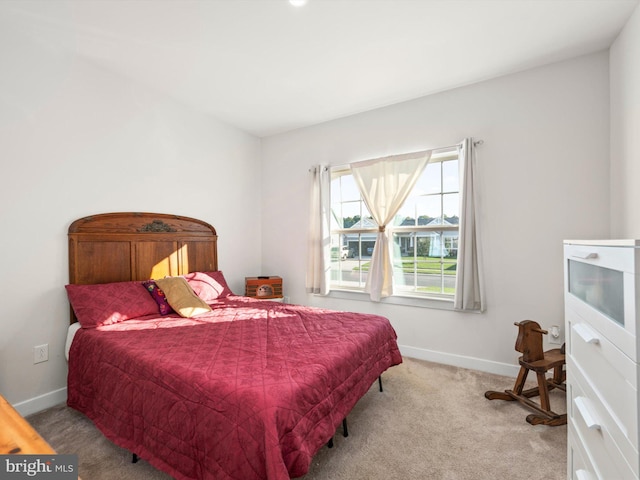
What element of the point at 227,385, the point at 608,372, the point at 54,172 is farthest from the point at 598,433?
the point at 54,172

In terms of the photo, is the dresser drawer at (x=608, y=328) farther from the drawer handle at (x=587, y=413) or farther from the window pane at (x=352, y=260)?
the window pane at (x=352, y=260)

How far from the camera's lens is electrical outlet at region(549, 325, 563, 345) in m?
2.54

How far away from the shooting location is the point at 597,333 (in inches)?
42.1

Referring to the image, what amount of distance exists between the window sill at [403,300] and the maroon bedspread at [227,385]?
884 mm

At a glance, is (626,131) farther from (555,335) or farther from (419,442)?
(419,442)

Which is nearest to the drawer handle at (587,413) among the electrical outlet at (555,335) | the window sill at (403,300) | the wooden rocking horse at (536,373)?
the wooden rocking horse at (536,373)

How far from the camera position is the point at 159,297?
262 centimetres

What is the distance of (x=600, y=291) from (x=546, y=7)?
6.50 feet

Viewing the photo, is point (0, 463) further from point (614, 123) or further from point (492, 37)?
point (614, 123)

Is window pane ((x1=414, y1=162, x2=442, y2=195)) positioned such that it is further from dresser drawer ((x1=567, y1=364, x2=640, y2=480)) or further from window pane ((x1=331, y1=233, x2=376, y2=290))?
dresser drawer ((x1=567, y1=364, x2=640, y2=480))

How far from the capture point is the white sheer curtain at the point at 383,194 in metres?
3.19

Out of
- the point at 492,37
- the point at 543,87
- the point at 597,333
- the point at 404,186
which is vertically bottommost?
the point at 597,333

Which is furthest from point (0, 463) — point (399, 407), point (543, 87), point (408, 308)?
point (543, 87)

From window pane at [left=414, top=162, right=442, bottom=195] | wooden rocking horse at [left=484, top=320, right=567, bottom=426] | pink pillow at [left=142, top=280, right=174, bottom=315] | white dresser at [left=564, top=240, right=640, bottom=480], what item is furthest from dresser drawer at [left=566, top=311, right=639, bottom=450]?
pink pillow at [left=142, top=280, right=174, bottom=315]
